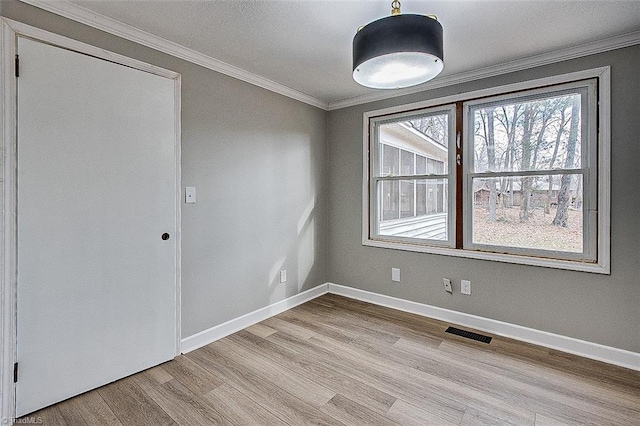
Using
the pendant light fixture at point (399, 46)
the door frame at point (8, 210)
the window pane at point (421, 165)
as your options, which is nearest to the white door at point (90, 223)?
the door frame at point (8, 210)

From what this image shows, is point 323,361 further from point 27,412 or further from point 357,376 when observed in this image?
point 27,412

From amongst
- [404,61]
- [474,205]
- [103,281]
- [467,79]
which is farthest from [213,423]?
[467,79]

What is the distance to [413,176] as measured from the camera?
3.46 metres

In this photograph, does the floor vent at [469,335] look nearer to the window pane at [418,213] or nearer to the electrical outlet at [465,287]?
the electrical outlet at [465,287]

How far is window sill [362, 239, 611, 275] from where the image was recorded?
246 cm

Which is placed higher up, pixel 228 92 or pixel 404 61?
pixel 228 92

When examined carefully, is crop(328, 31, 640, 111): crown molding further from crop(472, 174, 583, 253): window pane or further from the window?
crop(472, 174, 583, 253): window pane

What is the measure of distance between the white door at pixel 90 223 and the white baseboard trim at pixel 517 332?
2217 millimetres

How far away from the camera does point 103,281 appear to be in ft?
6.88

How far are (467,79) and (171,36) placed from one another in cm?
256

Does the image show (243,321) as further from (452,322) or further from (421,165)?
(421,165)

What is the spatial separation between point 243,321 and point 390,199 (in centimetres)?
205

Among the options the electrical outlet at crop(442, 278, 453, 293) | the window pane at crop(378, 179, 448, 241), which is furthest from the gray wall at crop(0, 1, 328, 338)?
the electrical outlet at crop(442, 278, 453, 293)

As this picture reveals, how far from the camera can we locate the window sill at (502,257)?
2.46m
